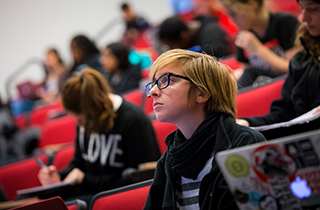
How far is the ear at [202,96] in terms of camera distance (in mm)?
1013

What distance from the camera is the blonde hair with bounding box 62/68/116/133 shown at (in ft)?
6.02

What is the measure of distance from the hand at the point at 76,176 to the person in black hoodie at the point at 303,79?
1025 mm

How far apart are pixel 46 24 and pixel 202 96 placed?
283 inches

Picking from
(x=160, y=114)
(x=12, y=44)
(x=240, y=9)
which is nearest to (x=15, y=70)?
(x=12, y=44)

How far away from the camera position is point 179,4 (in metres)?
6.61

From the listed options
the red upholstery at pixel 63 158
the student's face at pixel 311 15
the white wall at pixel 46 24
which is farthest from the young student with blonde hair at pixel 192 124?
the white wall at pixel 46 24

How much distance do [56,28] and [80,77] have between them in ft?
19.9

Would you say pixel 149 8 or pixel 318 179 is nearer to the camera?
pixel 318 179

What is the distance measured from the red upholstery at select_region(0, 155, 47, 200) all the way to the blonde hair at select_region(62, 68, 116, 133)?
63 centimetres

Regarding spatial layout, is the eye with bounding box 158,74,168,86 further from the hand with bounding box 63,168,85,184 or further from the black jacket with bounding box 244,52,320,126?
the hand with bounding box 63,168,85,184

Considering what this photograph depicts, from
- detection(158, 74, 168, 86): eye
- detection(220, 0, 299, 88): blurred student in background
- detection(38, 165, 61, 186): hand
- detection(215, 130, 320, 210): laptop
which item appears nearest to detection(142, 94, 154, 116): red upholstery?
detection(220, 0, 299, 88): blurred student in background

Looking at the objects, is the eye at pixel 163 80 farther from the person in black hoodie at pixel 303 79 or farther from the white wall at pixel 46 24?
the white wall at pixel 46 24

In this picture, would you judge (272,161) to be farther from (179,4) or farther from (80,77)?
(179,4)

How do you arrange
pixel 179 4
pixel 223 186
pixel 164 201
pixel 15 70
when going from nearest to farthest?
pixel 223 186
pixel 164 201
pixel 179 4
pixel 15 70
